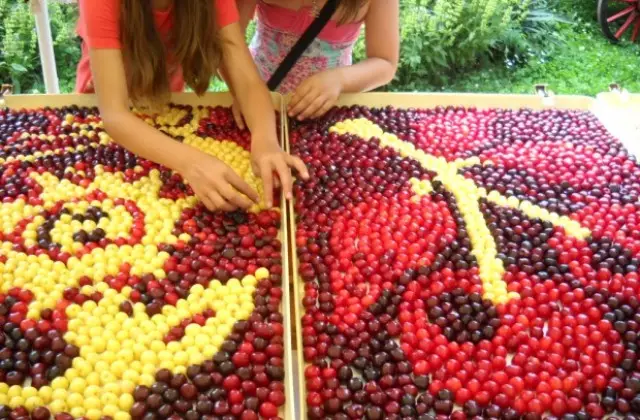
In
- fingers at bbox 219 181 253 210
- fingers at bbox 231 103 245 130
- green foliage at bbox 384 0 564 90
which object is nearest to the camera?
fingers at bbox 219 181 253 210

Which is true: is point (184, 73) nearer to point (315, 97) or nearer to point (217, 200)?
point (315, 97)

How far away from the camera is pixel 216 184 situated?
62.6 inches

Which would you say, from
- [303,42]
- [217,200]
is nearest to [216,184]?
[217,200]

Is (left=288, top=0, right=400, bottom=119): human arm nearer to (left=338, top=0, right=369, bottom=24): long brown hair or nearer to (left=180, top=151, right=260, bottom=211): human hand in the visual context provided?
(left=338, top=0, right=369, bottom=24): long brown hair

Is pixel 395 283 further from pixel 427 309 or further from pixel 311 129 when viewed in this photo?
pixel 311 129

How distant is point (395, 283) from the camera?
4.84ft

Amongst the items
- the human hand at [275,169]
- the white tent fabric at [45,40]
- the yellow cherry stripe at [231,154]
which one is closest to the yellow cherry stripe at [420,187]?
the human hand at [275,169]

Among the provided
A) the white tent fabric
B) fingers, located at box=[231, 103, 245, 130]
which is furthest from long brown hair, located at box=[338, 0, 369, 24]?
the white tent fabric

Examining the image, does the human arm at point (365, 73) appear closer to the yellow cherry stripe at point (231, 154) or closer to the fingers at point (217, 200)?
the yellow cherry stripe at point (231, 154)

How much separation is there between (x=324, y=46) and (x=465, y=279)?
121 centimetres

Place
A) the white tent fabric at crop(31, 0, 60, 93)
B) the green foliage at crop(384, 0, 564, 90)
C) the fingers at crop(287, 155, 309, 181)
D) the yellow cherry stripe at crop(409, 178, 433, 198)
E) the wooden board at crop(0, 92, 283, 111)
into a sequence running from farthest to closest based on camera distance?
the green foliage at crop(384, 0, 564, 90), the white tent fabric at crop(31, 0, 60, 93), the wooden board at crop(0, 92, 283, 111), the yellow cherry stripe at crop(409, 178, 433, 198), the fingers at crop(287, 155, 309, 181)

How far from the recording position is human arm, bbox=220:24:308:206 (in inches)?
67.2

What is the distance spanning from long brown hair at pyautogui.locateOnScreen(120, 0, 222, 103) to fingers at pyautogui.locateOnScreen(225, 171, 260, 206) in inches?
17.4

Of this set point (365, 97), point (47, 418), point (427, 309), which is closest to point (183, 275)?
point (47, 418)
